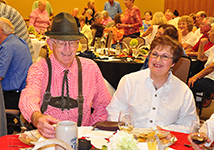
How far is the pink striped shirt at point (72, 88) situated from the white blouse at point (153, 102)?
4.8 inches

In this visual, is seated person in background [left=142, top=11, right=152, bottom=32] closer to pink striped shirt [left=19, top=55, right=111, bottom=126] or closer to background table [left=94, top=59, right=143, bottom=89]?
background table [left=94, top=59, right=143, bottom=89]

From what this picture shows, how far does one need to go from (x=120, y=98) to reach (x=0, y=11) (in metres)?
3.28

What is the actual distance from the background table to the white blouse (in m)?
2.25

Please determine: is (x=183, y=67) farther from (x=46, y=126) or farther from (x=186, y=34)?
(x=46, y=126)

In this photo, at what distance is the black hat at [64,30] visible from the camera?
2.04 m

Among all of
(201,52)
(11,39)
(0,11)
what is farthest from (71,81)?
(201,52)

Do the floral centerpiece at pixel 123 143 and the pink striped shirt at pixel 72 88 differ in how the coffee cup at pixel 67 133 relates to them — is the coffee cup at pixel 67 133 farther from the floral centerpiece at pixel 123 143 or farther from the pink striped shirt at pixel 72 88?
the pink striped shirt at pixel 72 88

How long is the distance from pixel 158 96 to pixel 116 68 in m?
2.42

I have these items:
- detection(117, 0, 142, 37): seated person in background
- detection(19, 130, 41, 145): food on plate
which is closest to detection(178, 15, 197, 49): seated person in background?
detection(117, 0, 142, 37): seated person in background

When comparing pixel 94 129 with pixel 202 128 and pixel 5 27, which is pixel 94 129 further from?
pixel 5 27

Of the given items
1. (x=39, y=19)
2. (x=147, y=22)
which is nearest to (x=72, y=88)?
(x=39, y=19)

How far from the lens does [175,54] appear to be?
90.7 inches

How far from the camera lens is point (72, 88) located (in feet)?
7.02

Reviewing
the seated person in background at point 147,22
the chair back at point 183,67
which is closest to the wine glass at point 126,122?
the chair back at point 183,67
